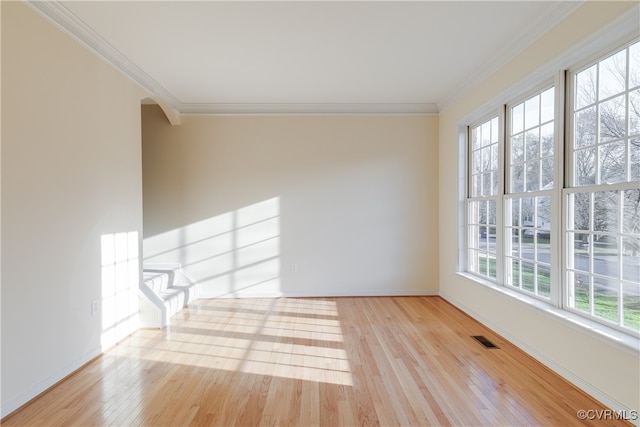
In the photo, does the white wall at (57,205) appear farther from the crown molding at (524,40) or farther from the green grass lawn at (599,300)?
the green grass lawn at (599,300)

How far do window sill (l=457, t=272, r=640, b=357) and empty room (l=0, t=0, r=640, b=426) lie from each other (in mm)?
24

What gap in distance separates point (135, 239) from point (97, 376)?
1.49 m

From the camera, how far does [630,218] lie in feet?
7.06

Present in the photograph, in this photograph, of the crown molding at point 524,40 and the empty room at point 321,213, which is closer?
the empty room at point 321,213

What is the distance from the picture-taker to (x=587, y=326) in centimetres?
235

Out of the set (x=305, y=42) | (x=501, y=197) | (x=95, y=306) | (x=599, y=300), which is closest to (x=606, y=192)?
(x=599, y=300)

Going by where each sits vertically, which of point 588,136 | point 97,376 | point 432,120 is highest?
point 432,120

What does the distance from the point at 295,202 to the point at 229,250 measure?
47.6 inches

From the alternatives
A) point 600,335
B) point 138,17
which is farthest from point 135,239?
point 600,335

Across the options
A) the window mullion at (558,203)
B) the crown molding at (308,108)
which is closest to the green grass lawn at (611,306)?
the window mullion at (558,203)

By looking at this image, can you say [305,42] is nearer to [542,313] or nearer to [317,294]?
[542,313]

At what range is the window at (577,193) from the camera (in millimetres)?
2186

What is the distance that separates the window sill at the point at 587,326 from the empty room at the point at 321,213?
24 mm

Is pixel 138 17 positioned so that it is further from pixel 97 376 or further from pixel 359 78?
pixel 97 376
